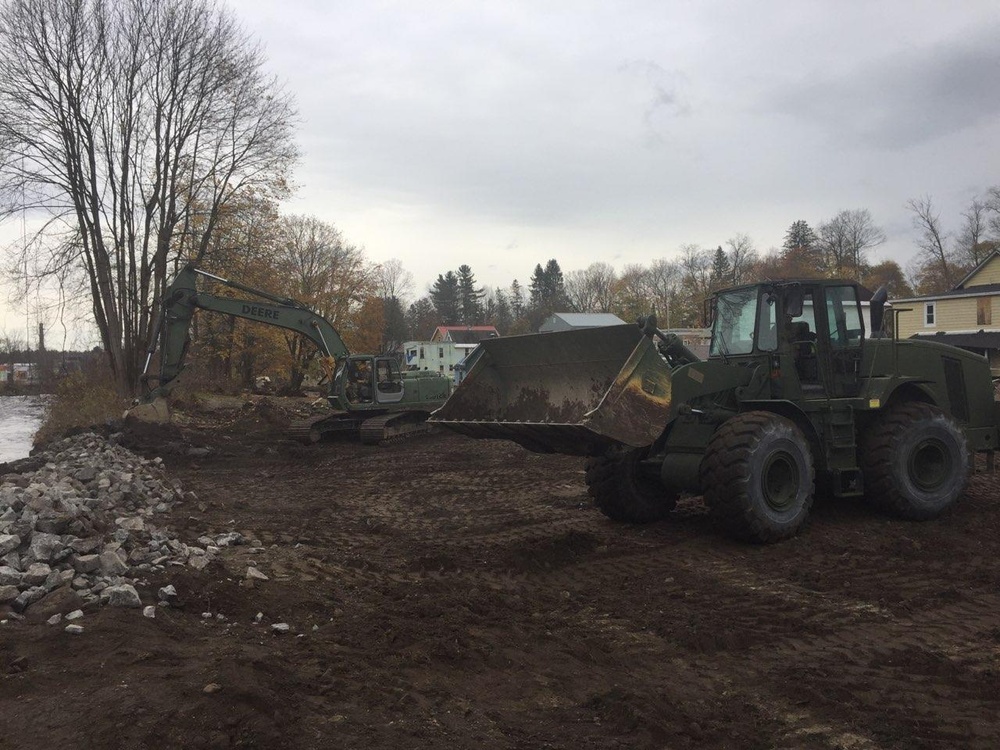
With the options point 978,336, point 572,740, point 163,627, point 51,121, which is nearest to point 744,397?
point 572,740

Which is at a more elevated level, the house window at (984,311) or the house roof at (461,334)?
the house roof at (461,334)

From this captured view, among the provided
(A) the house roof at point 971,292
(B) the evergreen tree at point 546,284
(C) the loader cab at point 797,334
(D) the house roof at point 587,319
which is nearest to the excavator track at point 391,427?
(C) the loader cab at point 797,334

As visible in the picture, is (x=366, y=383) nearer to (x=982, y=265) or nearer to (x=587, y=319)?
(x=982, y=265)

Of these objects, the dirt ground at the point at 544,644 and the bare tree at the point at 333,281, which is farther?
the bare tree at the point at 333,281

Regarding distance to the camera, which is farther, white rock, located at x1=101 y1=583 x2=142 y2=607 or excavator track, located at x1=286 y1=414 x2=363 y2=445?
excavator track, located at x1=286 y1=414 x2=363 y2=445

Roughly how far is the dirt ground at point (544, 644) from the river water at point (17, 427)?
1696 centimetres

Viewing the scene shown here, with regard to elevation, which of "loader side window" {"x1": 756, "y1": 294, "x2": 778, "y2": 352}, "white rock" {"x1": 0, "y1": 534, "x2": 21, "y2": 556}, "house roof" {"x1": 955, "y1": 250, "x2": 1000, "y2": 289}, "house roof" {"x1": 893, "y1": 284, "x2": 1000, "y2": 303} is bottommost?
"white rock" {"x1": 0, "y1": 534, "x2": 21, "y2": 556}

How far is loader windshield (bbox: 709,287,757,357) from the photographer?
8648mm

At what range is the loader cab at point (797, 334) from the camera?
845 centimetres

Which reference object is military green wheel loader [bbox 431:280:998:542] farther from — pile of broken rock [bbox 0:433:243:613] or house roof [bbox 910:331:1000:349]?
house roof [bbox 910:331:1000:349]

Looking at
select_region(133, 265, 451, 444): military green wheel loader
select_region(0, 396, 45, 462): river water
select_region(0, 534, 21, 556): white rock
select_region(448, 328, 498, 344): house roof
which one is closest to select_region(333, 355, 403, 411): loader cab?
select_region(133, 265, 451, 444): military green wheel loader

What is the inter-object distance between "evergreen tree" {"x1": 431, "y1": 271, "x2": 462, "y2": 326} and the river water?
62.1 meters

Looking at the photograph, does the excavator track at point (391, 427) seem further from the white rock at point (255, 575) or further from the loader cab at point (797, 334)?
the white rock at point (255, 575)

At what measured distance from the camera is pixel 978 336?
129 feet
